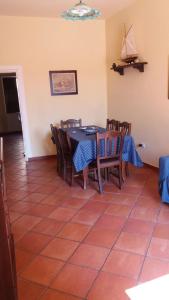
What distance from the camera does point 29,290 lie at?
1.78 meters

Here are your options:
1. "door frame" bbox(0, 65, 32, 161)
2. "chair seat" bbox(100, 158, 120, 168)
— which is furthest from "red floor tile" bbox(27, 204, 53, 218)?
"door frame" bbox(0, 65, 32, 161)

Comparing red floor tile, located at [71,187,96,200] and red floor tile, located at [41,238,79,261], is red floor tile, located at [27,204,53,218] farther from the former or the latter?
red floor tile, located at [41,238,79,261]

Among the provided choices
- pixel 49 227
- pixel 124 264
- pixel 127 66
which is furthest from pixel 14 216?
pixel 127 66

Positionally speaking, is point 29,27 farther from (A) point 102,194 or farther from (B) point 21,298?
(B) point 21,298

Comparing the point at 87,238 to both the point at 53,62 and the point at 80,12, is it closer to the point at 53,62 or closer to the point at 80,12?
the point at 80,12

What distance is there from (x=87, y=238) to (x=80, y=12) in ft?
7.74

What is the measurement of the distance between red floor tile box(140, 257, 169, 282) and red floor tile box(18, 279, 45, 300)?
2.48 feet

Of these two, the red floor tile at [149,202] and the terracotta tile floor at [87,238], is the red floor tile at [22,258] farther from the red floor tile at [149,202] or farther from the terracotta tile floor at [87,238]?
the red floor tile at [149,202]

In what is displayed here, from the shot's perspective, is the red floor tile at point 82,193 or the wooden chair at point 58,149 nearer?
the red floor tile at point 82,193

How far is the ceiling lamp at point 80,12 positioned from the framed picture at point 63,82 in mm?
2225

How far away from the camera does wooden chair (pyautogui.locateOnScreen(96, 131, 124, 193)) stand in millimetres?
3174

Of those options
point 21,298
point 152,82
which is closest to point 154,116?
point 152,82

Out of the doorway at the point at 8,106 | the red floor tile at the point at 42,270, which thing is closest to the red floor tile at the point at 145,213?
the red floor tile at the point at 42,270

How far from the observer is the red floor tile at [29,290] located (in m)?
1.72
